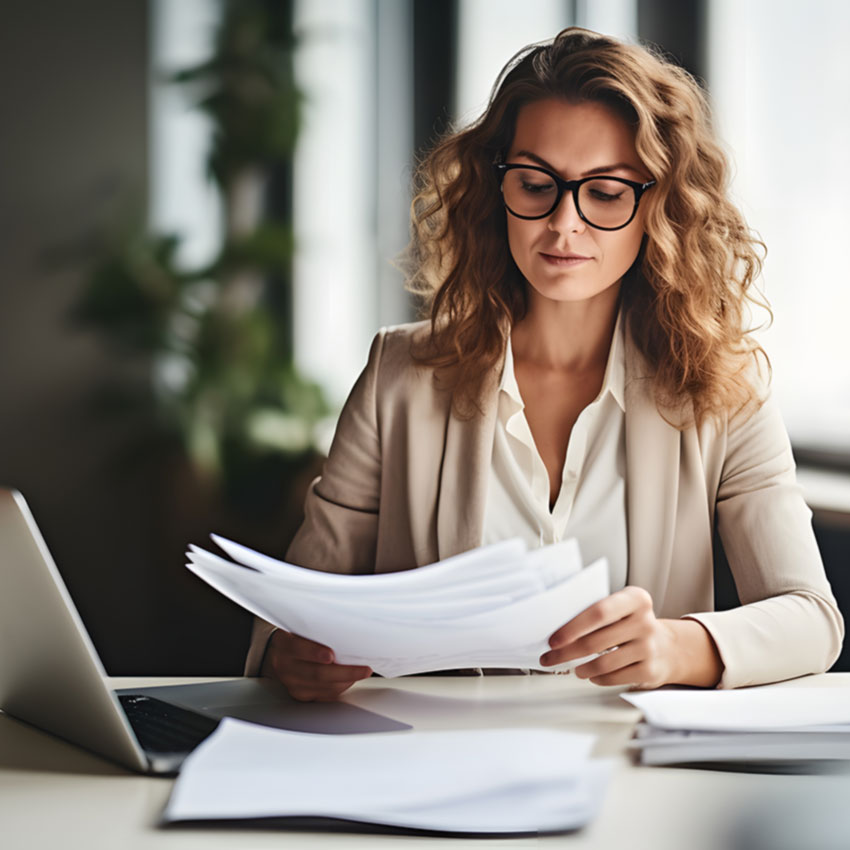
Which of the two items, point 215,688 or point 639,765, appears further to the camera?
point 215,688

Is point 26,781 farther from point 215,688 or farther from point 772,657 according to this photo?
point 772,657

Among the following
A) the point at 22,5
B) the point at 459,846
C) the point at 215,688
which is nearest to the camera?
the point at 459,846

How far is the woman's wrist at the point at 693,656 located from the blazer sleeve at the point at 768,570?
1 centimetres

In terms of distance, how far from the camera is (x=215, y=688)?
1.17 meters

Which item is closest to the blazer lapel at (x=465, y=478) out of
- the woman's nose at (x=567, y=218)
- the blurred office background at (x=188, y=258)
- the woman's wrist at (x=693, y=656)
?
the woman's nose at (x=567, y=218)

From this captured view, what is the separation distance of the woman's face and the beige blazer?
0.53 ft

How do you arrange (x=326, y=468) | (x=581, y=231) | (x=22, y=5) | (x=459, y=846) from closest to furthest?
1. (x=459, y=846)
2. (x=581, y=231)
3. (x=326, y=468)
4. (x=22, y=5)

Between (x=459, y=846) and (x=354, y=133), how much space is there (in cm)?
342

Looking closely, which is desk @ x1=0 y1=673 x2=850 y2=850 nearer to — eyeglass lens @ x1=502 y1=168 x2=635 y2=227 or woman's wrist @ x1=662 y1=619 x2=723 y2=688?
woman's wrist @ x1=662 y1=619 x2=723 y2=688

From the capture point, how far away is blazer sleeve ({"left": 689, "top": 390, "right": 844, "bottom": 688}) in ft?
4.00

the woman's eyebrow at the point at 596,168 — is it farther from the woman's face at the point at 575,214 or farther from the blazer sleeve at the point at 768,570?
the blazer sleeve at the point at 768,570

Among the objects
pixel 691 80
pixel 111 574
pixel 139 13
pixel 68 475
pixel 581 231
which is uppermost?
pixel 139 13

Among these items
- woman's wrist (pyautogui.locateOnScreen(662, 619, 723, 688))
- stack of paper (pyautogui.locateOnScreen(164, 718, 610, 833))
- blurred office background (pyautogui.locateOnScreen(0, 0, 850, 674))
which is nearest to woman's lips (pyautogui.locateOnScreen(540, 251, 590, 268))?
woman's wrist (pyautogui.locateOnScreen(662, 619, 723, 688))

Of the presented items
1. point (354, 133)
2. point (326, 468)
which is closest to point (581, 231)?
point (326, 468)
